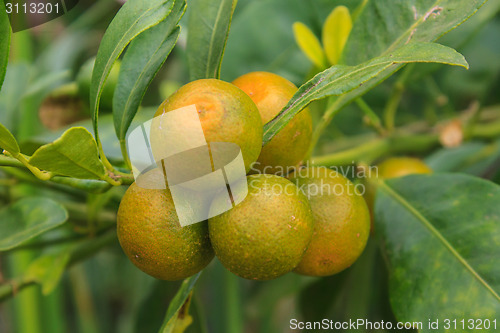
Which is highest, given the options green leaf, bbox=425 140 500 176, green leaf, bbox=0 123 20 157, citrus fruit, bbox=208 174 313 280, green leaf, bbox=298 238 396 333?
green leaf, bbox=0 123 20 157

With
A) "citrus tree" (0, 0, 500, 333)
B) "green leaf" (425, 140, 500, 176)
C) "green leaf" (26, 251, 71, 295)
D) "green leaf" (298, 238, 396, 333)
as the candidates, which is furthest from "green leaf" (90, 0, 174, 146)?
"green leaf" (425, 140, 500, 176)

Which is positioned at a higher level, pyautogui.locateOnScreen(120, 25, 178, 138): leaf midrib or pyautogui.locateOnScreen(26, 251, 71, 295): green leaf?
pyautogui.locateOnScreen(120, 25, 178, 138): leaf midrib

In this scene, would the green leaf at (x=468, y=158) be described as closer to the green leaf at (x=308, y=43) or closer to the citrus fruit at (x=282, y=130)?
the green leaf at (x=308, y=43)

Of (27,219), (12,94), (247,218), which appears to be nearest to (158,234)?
(247,218)

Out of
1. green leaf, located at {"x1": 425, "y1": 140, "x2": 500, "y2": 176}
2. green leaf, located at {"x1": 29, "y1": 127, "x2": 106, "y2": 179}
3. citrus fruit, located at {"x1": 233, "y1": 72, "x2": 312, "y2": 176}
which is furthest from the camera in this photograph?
green leaf, located at {"x1": 425, "y1": 140, "x2": 500, "y2": 176}

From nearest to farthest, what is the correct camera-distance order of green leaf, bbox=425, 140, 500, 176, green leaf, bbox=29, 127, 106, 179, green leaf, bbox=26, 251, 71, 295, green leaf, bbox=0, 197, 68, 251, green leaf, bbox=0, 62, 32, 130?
green leaf, bbox=29, 127, 106, 179 → green leaf, bbox=0, 197, 68, 251 → green leaf, bbox=26, 251, 71, 295 → green leaf, bbox=0, 62, 32, 130 → green leaf, bbox=425, 140, 500, 176

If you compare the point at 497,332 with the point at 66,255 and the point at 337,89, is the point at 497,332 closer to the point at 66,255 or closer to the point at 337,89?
the point at 337,89

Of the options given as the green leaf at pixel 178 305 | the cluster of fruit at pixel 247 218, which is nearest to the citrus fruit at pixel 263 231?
the cluster of fruit at pixel 247 218

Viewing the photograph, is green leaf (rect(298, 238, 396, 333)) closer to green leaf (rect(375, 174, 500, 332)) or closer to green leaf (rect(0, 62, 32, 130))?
green leaf (rect(375, 174, 500, 332))

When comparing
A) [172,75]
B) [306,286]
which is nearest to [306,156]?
[306,286]
